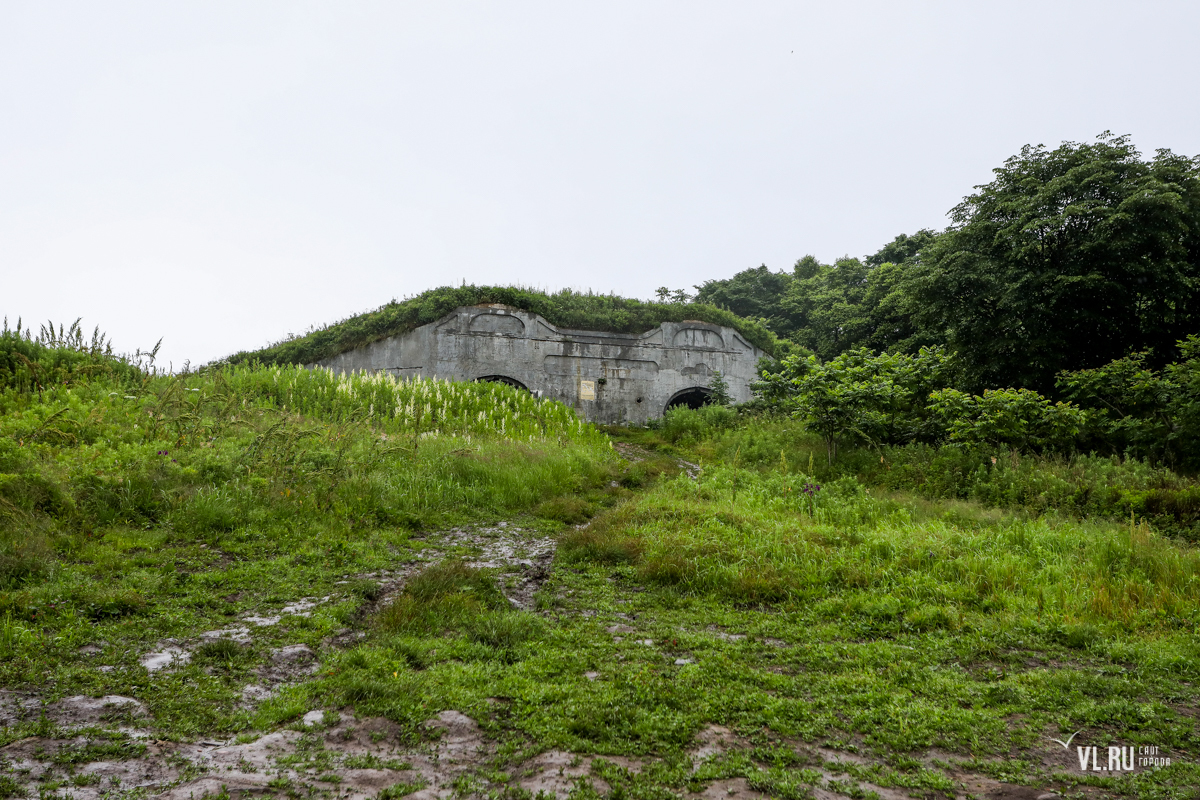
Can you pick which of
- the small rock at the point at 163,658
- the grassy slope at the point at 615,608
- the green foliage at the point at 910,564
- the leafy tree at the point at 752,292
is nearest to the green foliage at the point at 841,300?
the leafy tree at the point at 752,292

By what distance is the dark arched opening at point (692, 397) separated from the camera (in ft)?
85.9

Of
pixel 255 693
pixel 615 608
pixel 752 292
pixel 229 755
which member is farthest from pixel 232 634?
pixel 752 292

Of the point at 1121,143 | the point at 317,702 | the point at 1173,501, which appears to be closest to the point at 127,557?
the point at 317,702

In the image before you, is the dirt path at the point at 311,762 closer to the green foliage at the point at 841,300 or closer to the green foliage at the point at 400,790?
the green foliage at the point at 400,790

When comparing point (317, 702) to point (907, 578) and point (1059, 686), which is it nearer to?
point (1059, 686)

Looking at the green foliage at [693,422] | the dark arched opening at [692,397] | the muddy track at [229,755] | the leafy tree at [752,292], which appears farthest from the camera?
the leafy tree at [752,292]

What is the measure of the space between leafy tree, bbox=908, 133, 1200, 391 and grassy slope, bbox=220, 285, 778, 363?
1259 centimetres

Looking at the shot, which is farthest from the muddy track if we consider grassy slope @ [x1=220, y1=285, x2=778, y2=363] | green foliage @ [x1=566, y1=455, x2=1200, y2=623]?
grassy slope @ [x1=220, y1=285, x2=778, y2=363]

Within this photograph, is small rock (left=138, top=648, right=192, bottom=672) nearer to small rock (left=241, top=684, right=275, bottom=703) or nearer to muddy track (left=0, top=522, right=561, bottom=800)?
muddy track (left=0, top=522, right=561, bottom=800)

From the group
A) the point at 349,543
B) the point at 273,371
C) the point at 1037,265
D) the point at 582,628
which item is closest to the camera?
the point at 582,628

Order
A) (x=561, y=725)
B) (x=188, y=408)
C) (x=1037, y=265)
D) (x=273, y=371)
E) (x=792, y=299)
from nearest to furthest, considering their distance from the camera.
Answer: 1. (x=561, y=725)
2. (x=188, y=408)
3. (x=1037, y=265)
4. (x=273, y=371)
5. (x=792, y=299)

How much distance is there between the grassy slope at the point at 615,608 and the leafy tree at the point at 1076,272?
479 centimetres

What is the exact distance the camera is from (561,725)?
3.56 m

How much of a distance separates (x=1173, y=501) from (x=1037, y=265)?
22.6 feet
